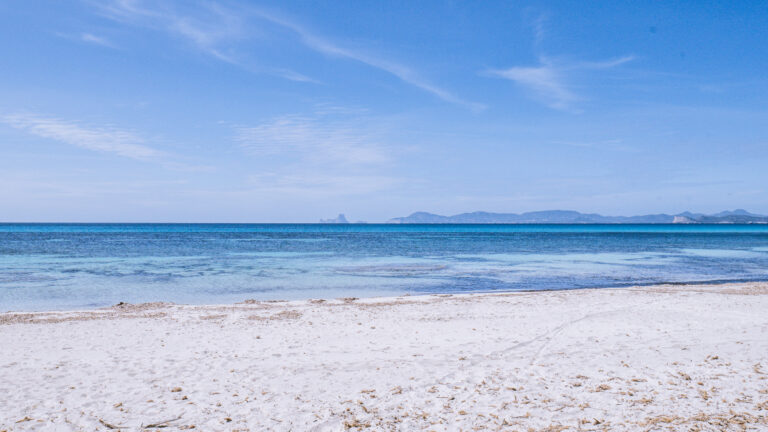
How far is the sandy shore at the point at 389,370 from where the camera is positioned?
595 centimetres

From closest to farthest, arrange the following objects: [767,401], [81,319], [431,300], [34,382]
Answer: [767,401], [34,382], [81,319], [431,300]

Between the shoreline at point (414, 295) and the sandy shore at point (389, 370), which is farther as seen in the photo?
the shoreline at point (414, 295)

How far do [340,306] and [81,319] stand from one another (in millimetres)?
6482

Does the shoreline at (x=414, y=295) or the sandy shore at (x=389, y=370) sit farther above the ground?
the sandy shore at (x=389, y=370)

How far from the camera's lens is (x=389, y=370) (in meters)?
7.84

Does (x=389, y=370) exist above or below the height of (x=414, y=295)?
above

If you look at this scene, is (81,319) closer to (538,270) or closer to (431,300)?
(431,300)

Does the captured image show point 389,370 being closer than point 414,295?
Yes

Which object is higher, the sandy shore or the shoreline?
the sandy shore

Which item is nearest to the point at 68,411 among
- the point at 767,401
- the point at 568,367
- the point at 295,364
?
the point at 295,364

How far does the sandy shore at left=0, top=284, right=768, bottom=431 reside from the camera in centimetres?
595

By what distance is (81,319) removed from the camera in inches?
494

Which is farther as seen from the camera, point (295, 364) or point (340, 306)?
point (340, 306)

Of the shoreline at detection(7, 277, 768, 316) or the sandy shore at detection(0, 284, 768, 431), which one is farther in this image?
the shoreline at detection(7, 277, 768, 316)
